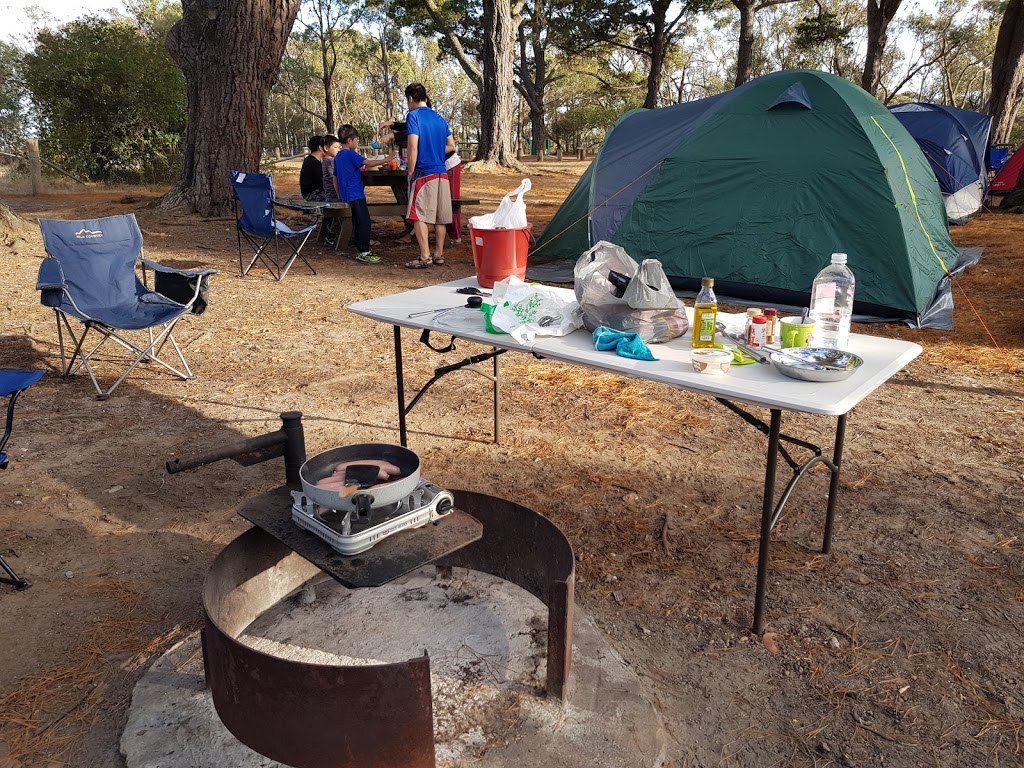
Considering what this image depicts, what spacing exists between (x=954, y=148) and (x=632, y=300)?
11.1 m

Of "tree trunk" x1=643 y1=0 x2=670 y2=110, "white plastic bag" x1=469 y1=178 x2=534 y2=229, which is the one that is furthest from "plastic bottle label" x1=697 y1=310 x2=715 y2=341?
"tree trunk" x1=643 y1=0 x2=670 y2=110

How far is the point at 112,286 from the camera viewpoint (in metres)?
4.82

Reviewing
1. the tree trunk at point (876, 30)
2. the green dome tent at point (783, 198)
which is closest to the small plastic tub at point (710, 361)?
the green dome tent at point (783, 198)

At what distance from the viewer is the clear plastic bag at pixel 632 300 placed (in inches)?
96.3

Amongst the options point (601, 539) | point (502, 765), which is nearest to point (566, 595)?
point (502, 765)

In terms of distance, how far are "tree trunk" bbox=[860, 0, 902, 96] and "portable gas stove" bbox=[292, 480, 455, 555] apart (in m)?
16.3

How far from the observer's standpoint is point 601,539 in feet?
9.49

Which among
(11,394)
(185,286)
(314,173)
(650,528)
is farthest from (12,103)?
(650,528)

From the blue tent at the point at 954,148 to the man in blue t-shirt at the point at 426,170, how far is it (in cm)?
745

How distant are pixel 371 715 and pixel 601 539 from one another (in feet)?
4.87

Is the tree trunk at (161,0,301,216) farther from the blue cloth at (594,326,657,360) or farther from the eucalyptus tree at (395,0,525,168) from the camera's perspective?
the blue cloth at (594,326,657,360)

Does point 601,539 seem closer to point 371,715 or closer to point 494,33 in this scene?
point 371,715

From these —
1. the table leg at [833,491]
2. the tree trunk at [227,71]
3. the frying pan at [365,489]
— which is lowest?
the table leg at [833,491]

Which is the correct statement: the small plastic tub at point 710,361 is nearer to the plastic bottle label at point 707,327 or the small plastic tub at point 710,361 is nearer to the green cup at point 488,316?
the plastic bottle label at point 707,327
